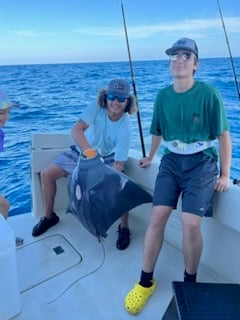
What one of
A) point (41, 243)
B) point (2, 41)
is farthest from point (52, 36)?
point (41, 243)

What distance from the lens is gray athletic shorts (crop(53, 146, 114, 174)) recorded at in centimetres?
210

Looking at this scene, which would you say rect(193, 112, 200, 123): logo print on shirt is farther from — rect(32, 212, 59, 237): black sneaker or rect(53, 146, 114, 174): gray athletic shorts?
rect(32, 212, 59, 237): black sneaker

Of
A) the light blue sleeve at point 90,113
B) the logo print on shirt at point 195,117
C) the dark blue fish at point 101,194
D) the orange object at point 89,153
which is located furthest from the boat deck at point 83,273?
the logo print on shirt at point 195,117

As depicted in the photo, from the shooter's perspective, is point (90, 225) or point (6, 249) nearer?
point (6, 249)

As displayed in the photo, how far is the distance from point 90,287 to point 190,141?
917mm

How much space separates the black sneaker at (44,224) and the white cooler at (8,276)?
2.40ft

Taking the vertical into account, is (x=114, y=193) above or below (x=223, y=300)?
above

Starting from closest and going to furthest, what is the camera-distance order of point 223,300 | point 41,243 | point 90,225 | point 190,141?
point 223,300, point 190,141, point 90,225, point 41,243

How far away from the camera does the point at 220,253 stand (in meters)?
1.73

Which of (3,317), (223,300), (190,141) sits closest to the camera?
(223,300)

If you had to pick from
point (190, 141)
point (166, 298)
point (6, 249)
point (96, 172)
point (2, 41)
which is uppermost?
point (2, 41)

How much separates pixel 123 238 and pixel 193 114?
37.2 inches

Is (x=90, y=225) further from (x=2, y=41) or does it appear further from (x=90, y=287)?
(x=2, y=41)

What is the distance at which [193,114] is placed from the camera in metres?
1.55
